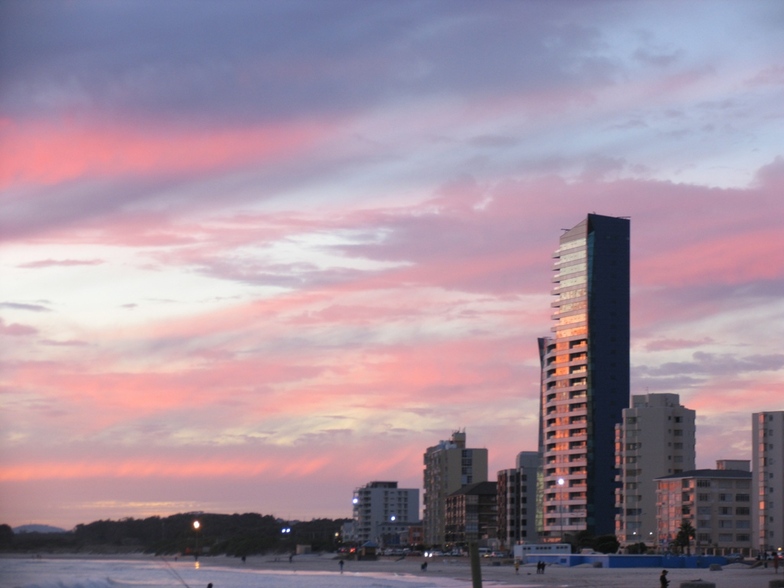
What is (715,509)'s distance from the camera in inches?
6939

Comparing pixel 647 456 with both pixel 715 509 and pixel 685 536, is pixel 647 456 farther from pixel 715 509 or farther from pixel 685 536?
pixel 685 536

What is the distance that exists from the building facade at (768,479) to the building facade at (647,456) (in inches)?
1018

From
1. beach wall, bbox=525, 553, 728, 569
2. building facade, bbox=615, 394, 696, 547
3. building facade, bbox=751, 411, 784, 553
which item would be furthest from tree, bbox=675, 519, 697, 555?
beach wall, bbox=525, 553, 728, 569

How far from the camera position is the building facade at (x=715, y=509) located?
174 meters

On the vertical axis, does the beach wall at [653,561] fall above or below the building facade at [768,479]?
below

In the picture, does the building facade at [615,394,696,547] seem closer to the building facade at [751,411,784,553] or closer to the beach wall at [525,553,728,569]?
the building facade at [751,411,784,553]

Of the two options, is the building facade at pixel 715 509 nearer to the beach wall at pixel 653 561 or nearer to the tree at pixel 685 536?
the tree at pixel 685 536

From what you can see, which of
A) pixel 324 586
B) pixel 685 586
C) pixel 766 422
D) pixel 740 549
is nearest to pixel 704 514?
pixel 740 549

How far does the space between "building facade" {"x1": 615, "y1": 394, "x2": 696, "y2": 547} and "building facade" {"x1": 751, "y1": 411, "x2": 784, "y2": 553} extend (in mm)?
25866

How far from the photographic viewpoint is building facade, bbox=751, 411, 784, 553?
16338 cm

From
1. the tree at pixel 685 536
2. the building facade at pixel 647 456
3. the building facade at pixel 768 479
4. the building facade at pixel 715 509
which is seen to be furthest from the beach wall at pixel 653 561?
the building facade at pixel 647 456

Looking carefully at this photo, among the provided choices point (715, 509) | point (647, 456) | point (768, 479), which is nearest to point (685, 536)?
point (715, 509)

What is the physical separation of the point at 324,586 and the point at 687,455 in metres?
103

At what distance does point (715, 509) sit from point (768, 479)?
14065 mm
